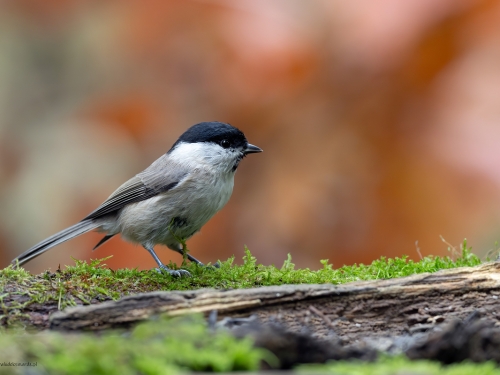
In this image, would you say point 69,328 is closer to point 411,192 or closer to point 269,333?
point 269,333

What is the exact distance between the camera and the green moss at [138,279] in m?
2.37

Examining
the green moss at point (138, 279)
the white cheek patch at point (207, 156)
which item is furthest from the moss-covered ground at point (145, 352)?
the white cheek patch at point (207, 156)

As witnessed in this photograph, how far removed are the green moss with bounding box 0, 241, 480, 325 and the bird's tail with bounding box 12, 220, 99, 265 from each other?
3.37 ft

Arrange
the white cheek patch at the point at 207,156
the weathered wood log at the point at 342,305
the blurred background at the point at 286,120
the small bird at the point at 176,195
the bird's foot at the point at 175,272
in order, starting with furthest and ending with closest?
the blurred background at the point at 286,120
the white cheek patch at the point at 207,156
the small bird at the point at 176,195
the bird's foot at the point at 175,272
the weathered wood log at the point at 342,305

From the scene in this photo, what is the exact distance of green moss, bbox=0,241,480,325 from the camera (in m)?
2.37

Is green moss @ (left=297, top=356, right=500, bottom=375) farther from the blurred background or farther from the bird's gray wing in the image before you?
the blurred background

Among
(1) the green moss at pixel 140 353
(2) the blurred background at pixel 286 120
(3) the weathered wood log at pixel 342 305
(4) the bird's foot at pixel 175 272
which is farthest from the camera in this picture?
(2) the blurred background at pixel 286 120

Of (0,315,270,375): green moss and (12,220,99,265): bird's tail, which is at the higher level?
(12,220,99,265): bird's tail

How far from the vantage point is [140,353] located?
4.36 feet

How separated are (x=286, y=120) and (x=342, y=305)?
11.0ft

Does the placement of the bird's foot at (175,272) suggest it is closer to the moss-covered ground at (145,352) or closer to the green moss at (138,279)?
the green moss at (138,279)

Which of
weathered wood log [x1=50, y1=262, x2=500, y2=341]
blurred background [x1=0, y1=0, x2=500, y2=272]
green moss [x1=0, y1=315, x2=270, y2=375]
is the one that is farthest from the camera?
blurred background [x1=0, y1=0, x2=500, y2=272]

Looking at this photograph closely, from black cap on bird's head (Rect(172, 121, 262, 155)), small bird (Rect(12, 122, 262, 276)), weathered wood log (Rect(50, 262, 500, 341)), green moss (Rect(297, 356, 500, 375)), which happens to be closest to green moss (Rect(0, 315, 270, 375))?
green moss (Rect(297, 356, 500, 375))

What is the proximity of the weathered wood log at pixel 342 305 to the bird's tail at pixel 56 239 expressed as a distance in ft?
7.31
